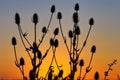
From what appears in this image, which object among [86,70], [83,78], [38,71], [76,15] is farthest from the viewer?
[76,15]

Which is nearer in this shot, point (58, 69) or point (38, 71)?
point (38, 71)

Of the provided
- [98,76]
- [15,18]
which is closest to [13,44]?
[15,18]

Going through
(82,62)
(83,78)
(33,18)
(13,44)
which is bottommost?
(83,78)

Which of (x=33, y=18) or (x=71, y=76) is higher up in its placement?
(x=33, y=18)

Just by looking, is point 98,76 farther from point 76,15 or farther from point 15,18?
point 15,18

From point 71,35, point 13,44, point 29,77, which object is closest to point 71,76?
point 29,77

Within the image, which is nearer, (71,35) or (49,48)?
(49,48)

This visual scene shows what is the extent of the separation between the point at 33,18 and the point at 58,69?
1.66 metres

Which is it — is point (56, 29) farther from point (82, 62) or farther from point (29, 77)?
point (29, 77)

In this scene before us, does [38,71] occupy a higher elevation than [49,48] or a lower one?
lower

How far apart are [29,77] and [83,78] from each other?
56.9 inches

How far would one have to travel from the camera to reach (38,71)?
7.03 m

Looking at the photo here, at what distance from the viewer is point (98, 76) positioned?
861cm

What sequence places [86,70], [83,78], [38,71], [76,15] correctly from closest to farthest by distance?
[38,71], [83,78], [86,70], [76,15]
